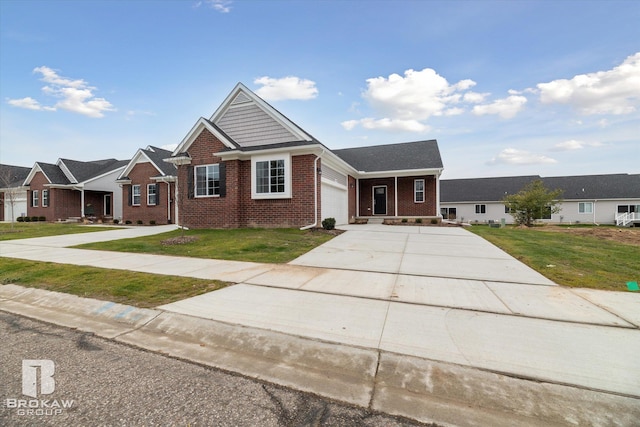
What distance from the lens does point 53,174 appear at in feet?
83.8

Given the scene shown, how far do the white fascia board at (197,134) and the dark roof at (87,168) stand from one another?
18.1 metres

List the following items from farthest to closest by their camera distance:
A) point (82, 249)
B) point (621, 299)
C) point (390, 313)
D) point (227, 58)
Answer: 1. point (227, 58)
2. point (82, 249)
3. point (621, 299)
4. point (390, 313)

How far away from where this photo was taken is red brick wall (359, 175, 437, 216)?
19312 millimetres

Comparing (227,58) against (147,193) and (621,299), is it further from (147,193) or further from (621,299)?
(621,299)

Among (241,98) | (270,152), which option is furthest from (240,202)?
(241,98)

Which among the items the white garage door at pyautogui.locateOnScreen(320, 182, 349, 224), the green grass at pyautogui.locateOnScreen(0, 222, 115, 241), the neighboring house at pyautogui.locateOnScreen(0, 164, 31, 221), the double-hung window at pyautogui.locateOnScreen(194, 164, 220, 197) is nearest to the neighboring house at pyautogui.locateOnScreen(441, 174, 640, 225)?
the white garage door at pyautogui.locateOnScreen(320, 182, 349, 224)

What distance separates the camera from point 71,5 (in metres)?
11.2

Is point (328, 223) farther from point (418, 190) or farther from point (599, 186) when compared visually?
point (599, 186)

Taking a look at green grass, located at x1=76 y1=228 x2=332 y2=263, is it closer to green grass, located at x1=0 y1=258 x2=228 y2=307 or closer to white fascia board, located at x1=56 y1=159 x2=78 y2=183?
green grass, located at x1=0 y1=258 x2=228 y2=307

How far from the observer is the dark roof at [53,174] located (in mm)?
25109

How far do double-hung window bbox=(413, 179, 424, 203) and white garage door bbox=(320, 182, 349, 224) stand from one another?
513 centimetres

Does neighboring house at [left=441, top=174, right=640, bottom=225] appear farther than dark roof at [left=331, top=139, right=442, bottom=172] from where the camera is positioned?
Yes

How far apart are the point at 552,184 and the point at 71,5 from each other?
47777mm

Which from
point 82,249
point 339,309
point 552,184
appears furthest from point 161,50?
point 552,184
